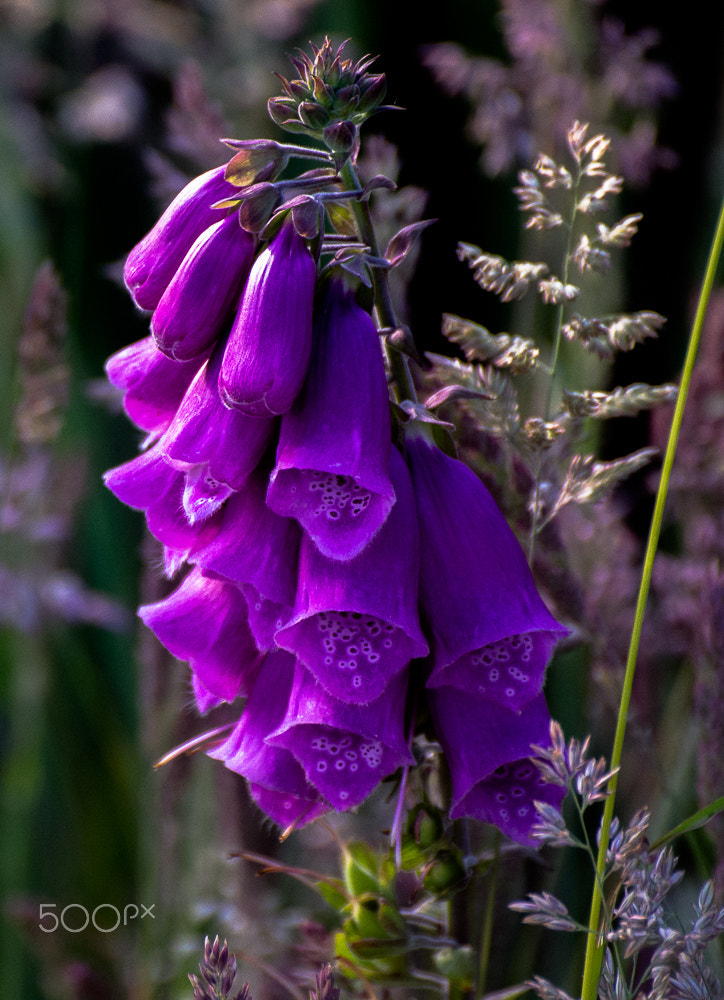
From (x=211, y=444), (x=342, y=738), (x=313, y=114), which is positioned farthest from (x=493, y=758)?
(x=313, y=114)

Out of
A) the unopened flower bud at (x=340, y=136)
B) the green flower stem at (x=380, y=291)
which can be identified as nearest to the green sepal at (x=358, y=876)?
the green flower stem at (x=380, y=291)

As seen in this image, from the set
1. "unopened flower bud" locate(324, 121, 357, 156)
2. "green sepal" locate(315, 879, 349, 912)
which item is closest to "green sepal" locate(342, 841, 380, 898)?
"green sepal" locate(315, 879, 349, 912)

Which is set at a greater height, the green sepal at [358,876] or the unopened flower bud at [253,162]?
the unopened flower bud at [253,162]

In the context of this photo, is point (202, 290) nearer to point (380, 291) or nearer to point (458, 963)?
point (380, 291)

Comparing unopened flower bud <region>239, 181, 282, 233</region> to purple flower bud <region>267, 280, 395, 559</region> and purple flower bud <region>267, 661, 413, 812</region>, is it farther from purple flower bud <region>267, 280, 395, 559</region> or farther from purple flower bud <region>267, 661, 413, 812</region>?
purple flower bud <region>267, 661, 413, 812</region>

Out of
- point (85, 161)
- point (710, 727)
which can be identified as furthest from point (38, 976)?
point (85, 161)

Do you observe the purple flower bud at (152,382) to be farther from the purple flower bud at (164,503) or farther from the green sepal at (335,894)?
the green sepal at (335,894)
